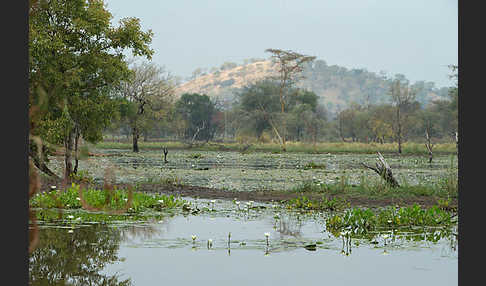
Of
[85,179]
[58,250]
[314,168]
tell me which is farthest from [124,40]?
[58,250]

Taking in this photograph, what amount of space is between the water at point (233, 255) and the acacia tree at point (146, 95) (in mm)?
A: 47244

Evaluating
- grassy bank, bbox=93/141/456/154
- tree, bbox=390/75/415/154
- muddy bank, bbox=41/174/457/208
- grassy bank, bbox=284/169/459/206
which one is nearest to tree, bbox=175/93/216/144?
grassy bank, bbox=93/141/456/154

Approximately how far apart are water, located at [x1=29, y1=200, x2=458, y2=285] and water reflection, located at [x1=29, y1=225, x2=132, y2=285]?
0.01 m

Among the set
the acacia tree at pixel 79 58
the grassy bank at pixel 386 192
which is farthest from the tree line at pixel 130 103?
the grassy bank at pixel 386 192

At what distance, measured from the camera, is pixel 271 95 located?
9050cm

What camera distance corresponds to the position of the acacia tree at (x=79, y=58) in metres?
21.6

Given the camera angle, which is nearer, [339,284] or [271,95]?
[339,284]

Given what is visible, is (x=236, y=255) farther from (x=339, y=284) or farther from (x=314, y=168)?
(x=314, y=168)

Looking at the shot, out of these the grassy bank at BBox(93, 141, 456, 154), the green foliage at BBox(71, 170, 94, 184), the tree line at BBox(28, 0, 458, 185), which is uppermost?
the tree line at BBox(28, 0, 458, 185)

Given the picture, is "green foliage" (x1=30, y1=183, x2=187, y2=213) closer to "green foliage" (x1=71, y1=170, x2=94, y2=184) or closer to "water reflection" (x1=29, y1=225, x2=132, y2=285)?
"water reflection" (x1=29, y1=225, x2=132, y2=285)

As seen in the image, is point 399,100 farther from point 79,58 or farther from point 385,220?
point 385,220

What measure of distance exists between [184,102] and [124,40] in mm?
72533

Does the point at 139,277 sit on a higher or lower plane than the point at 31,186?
lower

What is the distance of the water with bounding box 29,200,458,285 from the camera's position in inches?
298
